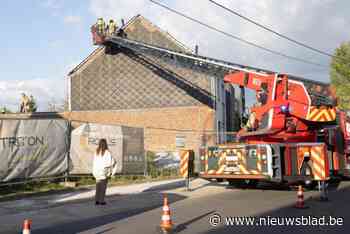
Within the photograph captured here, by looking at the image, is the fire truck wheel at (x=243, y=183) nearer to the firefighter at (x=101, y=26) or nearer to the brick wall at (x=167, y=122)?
the brick wall at (x=167, y=122)

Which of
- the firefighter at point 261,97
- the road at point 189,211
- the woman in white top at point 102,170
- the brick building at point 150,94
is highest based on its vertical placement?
the brick building at point 150,94

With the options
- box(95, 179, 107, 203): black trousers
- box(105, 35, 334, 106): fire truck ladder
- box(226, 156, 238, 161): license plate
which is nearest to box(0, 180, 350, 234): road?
box(95, 179, 107, 203): black trousers

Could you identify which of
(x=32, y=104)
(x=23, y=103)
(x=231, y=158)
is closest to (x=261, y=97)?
(x=231, y=158)

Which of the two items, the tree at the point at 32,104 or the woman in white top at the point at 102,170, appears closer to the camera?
the woman in white top at the point at 102,170

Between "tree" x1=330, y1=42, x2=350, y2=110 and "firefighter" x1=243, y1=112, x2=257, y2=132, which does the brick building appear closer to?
"firefighter" x1=243, y1=112, x2=257, y2=132

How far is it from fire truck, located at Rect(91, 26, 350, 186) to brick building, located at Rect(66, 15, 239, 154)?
1428 cm

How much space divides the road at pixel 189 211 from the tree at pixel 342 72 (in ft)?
110

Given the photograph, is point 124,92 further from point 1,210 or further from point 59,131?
point 1,210

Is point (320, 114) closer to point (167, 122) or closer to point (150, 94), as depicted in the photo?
point (167, 122)

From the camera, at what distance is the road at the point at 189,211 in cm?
834

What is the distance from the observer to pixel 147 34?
3406cm

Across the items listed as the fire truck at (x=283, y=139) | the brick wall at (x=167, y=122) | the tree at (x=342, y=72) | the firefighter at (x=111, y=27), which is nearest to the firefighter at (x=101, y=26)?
the firefighter at (x=111, y=27)

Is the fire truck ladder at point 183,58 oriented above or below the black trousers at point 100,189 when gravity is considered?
above

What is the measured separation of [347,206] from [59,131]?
9334mm
